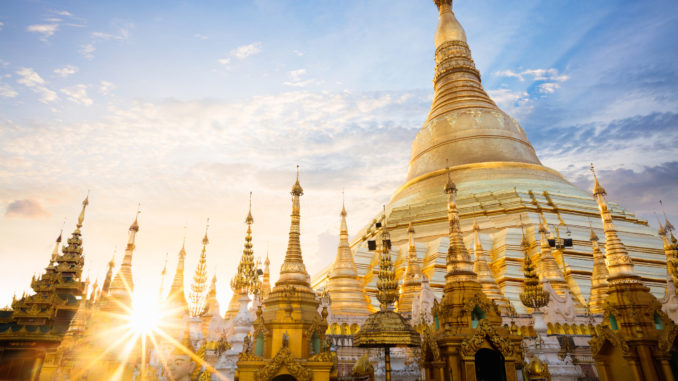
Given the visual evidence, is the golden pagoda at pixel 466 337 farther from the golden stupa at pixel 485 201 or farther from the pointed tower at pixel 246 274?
the pointed tower at pixel 246 274

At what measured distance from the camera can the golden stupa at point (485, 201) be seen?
18.3 m

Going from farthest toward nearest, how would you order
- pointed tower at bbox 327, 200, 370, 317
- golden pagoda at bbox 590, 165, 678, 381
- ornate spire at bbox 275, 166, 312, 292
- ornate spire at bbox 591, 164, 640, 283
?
pointed tower at bbox 327, 200, 370, 317, ornate spire at bbox 591, 164, 640, 283, ornate spire at bbox 275, 166, 312, 292, golden pagoda at bbox 590, 165, 678, 381

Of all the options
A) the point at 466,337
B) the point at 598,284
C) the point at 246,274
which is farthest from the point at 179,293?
the point at 598,284

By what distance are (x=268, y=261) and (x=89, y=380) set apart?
368 inches

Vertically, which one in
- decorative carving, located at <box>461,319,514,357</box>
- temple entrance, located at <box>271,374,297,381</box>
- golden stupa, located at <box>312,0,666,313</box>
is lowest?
temple entrance, located at <box>271,374,297,381</box>

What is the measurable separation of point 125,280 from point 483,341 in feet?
34.0

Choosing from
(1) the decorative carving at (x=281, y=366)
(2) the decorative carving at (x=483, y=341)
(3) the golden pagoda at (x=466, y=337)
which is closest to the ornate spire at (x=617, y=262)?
(3) the golden pagoda at (x=466, y=337)

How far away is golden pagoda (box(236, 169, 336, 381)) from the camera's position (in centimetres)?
664

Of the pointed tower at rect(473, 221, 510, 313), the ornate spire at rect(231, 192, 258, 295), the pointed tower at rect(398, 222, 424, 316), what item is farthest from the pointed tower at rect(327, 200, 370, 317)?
the pointed tower at rect(473, 221, 510, 313)

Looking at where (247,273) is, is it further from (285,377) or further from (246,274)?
(285,377)

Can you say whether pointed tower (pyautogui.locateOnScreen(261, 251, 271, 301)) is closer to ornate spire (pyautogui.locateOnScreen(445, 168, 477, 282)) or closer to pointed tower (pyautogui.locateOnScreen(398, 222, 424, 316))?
pointed tower (pyautogui.locateOnScreen(398, 222, 424, 316))

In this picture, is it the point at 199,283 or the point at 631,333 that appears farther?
the point at 199,283

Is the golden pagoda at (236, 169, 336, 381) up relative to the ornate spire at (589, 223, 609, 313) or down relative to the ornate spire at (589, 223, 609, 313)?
down

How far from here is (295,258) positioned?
338 inches
